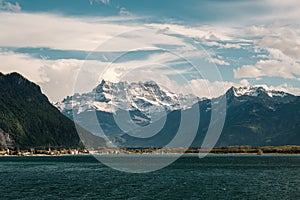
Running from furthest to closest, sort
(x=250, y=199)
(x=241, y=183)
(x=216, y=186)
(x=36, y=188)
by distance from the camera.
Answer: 1. (x=241, y=183)
2. (x=216, y=186)
3. (x=36, y=188)
4. (x=250, y=199)

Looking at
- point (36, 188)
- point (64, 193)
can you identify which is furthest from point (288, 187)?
point (36, 188)

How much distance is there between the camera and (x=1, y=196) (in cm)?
11056

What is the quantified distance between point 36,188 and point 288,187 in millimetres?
73559

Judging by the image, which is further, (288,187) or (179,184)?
(179,184)

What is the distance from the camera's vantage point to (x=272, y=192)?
12038 centimetres

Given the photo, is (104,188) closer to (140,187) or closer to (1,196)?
(140,187)

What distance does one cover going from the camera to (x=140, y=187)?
134 m

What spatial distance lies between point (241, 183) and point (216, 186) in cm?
1295

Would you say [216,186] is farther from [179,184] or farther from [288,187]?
[288,187]

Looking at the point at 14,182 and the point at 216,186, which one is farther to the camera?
the point at 14,182

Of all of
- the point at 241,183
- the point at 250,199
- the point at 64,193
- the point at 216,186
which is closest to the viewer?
the point at 250,199

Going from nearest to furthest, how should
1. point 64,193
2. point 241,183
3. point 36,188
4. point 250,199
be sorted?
1. point 250,199
2. point 64,193
3. point 36,188
4. point 241,183

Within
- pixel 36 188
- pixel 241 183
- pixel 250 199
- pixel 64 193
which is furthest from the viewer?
pixel 241 183

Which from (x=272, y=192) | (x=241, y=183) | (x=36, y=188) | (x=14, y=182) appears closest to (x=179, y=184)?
(x=241, y=183)
